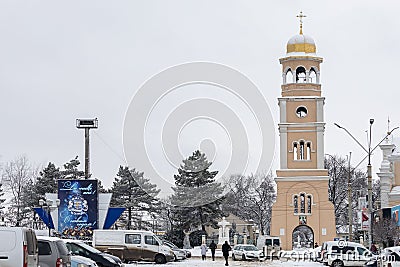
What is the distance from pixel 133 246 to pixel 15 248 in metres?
29.1

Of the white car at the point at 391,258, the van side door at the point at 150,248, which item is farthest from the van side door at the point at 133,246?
the white car at the point at 391,258

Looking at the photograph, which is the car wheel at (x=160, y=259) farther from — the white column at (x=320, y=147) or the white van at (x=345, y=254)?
the white column at (x=320, y=147)

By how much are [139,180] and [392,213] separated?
36.4 meters

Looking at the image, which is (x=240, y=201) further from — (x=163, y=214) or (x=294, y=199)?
(x=294, y=199)

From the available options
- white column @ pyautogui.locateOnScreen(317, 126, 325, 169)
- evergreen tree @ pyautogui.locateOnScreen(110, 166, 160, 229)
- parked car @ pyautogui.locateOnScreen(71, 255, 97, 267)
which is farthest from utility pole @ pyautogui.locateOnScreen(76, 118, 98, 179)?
evergreen tree @ pyautogui.locateOnScreen(110, 166, 160, 229)

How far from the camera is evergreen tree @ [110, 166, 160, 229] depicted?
9400 centimetres

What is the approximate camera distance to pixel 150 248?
158 feet

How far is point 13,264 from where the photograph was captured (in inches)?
730

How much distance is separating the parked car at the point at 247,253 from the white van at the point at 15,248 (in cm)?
4034

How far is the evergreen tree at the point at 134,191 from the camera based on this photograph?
94.0 m

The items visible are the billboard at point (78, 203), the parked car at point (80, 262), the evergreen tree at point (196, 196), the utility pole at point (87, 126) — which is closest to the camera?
the parked car at point (80, 262)

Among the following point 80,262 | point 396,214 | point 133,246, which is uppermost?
point 396,214

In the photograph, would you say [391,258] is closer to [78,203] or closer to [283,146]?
[78,203]

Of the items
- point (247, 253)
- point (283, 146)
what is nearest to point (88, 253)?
point (247, 253)
